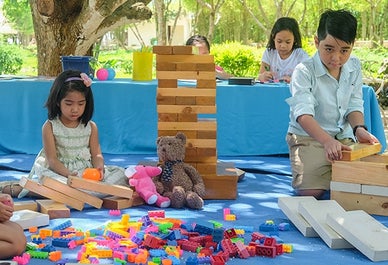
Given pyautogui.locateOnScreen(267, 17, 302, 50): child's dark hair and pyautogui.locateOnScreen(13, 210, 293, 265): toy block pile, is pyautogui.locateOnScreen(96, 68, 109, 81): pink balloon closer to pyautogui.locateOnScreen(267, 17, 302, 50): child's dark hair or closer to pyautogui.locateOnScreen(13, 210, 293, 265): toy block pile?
pyautogui.locateOnScreen(267, 17, 302, 50): child's dark hair

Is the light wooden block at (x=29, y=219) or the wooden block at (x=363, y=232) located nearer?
the wooden block at (x=363, y=232)

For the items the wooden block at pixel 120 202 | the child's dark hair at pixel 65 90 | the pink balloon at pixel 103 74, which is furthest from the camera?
the pink balloon at pixel 103 74

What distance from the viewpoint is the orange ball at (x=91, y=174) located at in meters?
3.85

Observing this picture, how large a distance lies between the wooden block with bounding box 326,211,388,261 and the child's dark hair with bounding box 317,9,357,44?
3.70 feet

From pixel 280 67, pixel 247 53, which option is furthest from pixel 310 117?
pixel 247 53

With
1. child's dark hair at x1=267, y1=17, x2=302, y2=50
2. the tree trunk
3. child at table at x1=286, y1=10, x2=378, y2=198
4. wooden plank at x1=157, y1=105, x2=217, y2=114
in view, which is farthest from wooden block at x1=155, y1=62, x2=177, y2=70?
the tree trunk

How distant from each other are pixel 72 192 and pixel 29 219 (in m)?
0.47

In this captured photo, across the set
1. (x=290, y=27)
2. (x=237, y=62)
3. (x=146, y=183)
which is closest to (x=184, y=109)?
(x=146, y=183)

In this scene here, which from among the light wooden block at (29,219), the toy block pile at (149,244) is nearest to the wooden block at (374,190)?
the toy block pile at (149,244)

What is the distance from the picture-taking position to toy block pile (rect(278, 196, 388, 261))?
2.73 m

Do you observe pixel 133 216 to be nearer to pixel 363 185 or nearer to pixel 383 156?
pixel 363 185

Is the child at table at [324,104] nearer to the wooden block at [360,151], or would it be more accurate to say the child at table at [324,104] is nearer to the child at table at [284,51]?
the wooden block at [360,151]

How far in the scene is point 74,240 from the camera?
9.50 ft

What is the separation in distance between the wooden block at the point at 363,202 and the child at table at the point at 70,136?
4.43ft
